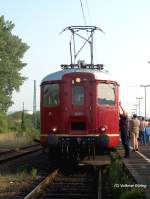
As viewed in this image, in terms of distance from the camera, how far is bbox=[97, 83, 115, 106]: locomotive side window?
1870 centimetres

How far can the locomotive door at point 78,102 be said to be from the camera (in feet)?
60.1

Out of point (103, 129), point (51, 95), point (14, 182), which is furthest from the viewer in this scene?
point (51, 95)

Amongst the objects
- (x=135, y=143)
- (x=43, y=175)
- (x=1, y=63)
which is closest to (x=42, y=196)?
(x=43, y=175)

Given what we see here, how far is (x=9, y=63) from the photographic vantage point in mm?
79312

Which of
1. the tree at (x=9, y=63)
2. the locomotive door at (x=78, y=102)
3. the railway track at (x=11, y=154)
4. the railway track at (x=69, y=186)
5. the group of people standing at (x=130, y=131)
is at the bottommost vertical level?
the railway track at (x=69, y=186)

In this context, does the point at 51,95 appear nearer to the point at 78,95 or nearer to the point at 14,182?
the point at 78,95

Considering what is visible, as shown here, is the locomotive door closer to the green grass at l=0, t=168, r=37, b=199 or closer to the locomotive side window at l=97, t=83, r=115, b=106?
the locomotive side window at l=97, t=83, r=115, b=106

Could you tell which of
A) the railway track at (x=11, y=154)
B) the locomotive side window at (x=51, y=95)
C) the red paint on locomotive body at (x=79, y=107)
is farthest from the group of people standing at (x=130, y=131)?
the railway track at (x=11, y=154)

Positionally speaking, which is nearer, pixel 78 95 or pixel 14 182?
pixel 14 182

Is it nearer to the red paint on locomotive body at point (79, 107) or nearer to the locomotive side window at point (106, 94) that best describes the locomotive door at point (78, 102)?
the red paint on locomotive body at point (79, 107)

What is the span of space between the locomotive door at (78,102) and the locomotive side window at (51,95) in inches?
12.7

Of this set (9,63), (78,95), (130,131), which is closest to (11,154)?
(130,131)

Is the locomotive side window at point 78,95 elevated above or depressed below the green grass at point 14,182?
above

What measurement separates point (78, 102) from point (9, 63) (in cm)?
6156
